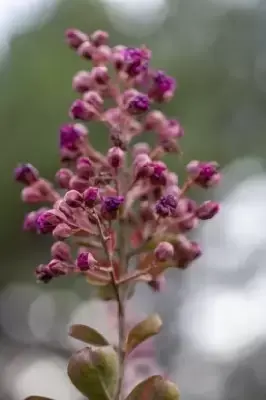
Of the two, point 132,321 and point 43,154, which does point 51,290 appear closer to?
point 43,154

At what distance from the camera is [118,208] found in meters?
0.49

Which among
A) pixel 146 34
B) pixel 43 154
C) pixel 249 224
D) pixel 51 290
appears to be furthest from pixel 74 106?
pixel 146 34

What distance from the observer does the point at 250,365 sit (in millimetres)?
2711

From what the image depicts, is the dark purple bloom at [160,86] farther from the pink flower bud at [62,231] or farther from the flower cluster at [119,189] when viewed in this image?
the pink flower bud at [62,231]

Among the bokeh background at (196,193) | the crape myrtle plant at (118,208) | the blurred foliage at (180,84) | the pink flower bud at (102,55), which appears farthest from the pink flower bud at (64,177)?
the blurred foliage at (180,84)

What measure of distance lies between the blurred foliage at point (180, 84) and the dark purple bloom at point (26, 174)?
2206 mm

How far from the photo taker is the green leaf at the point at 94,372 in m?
0.50

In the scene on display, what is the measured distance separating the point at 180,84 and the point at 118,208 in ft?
10.6

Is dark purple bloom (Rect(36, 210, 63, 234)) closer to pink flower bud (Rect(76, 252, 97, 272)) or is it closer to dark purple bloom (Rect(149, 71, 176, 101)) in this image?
pink flower bud (Rect(76, 252, 97, 272))

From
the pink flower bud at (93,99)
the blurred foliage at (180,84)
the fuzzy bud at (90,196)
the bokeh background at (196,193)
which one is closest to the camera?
the fuzzy bud at (90,196)

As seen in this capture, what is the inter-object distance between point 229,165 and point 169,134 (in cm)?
305

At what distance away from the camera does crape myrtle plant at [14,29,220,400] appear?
0.50 metres

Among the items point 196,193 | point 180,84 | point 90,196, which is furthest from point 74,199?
point 180,84

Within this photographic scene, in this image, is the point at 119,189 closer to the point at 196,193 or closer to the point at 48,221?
the point at 48,221
